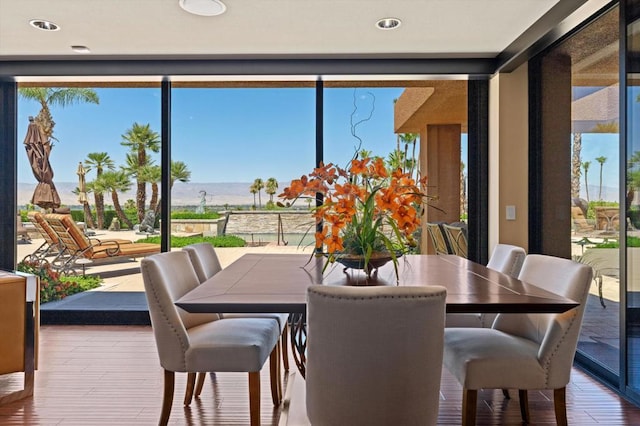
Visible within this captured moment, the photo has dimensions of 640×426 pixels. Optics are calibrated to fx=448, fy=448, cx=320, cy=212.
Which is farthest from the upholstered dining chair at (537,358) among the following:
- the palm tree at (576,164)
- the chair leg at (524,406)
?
the palm tree at (576,164)

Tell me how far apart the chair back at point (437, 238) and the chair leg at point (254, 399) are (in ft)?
9.81

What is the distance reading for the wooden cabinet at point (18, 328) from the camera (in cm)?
255

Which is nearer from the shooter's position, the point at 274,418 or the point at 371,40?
the point at 274,418

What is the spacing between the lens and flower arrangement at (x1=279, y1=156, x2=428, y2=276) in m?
2.04

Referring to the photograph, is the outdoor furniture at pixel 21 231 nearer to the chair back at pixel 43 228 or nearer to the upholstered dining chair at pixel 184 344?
the chair back at pixel 43 228

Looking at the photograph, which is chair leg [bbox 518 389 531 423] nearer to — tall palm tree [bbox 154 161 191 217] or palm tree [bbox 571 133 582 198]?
palm tree [bbox 571 133 582 198]

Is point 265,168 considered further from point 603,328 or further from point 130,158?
point 603,328

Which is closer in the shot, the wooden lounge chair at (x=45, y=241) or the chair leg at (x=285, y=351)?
the chair leg at (x=285, y=351)

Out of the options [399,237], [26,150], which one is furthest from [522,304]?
[26,150]

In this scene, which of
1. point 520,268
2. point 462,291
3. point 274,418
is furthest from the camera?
point 520,268

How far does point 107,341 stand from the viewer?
376 cm

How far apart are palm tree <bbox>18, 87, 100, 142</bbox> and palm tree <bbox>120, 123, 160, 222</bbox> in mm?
496

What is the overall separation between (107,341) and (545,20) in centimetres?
418

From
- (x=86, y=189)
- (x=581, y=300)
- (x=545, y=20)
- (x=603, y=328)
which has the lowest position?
(x=603, y=328)
